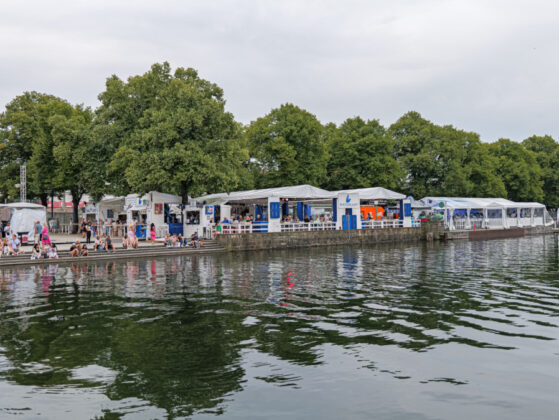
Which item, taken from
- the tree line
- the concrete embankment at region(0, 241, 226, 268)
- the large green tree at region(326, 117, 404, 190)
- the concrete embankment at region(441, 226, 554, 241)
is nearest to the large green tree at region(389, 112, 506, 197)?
the tree line

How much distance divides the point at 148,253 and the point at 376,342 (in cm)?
2201

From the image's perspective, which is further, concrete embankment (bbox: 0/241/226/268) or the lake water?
concrete embankment (bbox: 0/241/226/268)

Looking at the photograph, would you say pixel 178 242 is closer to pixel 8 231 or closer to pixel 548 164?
pixel 8 231

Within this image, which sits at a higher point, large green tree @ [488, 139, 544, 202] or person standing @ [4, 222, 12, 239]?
large green tree @ [488, 139, 544, 202]

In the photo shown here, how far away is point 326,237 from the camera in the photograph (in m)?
39.4

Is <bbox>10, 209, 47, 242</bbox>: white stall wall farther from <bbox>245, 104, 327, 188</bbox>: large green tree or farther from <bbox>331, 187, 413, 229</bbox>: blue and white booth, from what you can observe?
<bbox>245, 104, 327, 188</bbox>: large green tree

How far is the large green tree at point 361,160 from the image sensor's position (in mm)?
54875

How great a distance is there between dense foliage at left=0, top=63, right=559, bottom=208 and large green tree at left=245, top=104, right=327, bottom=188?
0.37 feet

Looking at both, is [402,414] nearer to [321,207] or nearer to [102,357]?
[102,357]

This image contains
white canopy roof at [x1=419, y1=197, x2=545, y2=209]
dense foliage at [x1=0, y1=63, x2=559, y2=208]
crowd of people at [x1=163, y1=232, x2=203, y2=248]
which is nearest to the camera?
crowd of people at [x1=163, y1=232, x2=203, y2=248]

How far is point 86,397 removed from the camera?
712cm

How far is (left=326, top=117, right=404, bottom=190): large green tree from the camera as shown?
180 ft

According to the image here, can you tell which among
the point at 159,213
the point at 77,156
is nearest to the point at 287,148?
the point at 159,213

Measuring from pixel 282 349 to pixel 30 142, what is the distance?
47.4 m
